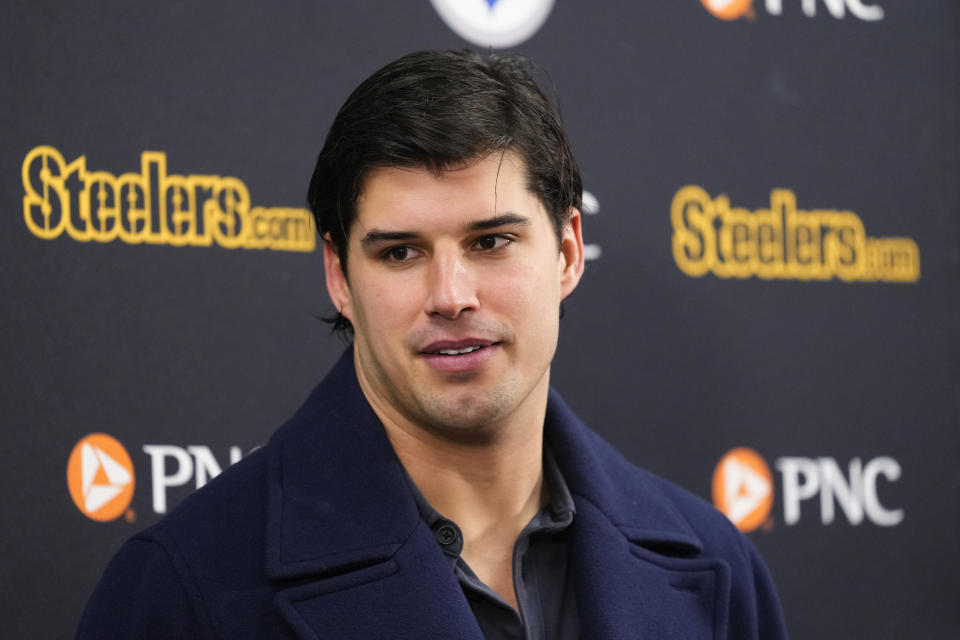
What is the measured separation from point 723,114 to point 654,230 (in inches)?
9.7

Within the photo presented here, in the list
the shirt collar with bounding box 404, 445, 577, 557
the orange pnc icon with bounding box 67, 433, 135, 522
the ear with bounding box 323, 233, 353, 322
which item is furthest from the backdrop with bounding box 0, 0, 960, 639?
the shirt collar with bounding box 404, 445, 577, 557

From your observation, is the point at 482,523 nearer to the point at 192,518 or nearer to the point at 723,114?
the point at 192,518

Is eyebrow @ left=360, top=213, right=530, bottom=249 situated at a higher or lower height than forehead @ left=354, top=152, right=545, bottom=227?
lower

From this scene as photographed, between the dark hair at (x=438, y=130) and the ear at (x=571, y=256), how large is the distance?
0.03 m

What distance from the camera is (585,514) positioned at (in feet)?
5.04

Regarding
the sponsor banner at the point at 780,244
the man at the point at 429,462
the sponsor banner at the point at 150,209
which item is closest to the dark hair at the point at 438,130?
the man at the point at 429,462

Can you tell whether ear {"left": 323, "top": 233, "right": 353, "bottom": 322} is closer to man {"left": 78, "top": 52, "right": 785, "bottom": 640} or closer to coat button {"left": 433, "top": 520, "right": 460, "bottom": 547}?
man {"left": 78, "top": 52, "right": 785, "bottom": 640}

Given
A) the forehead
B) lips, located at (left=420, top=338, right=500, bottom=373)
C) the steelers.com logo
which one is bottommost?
lips, located at (left=420, top=338, right=500, bottom=373)

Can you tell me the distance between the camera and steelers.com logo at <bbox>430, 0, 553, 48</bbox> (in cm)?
200

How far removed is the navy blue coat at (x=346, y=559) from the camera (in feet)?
4.42

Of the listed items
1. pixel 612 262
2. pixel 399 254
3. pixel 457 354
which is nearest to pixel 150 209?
pixel 399 254

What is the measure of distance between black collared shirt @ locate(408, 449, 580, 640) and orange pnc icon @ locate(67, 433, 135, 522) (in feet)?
1.70

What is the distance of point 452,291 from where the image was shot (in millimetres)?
1374

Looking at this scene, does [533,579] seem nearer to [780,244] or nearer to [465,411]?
[465,411]
